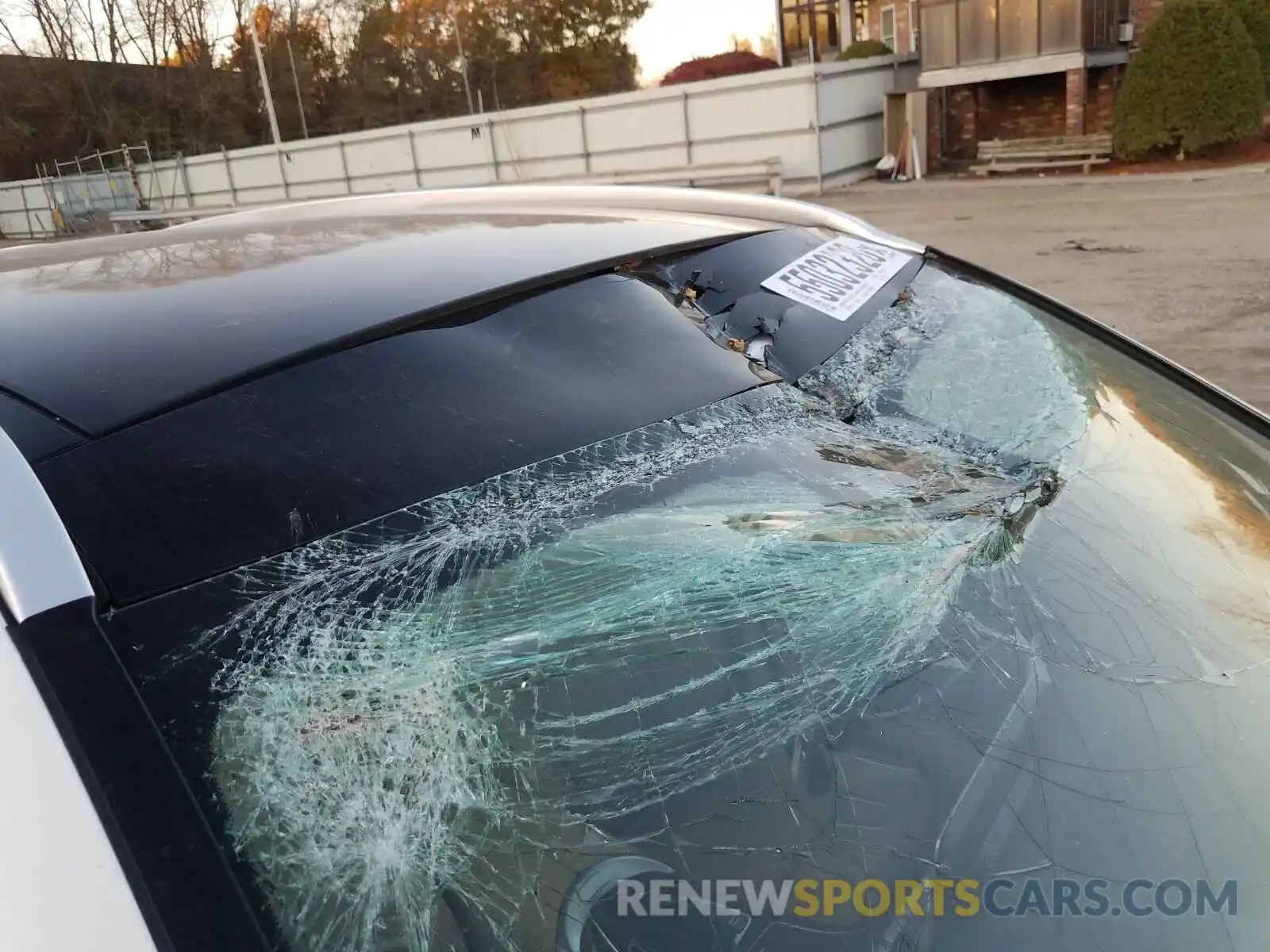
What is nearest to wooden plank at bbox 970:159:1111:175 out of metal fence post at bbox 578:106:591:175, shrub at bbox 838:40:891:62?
shrub at bbox 838:40:891:62

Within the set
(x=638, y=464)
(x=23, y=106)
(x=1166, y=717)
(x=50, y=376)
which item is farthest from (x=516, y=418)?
(x=23, y=106)

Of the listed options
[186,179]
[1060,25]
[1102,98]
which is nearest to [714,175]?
[1060,25]

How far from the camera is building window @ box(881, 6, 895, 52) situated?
25.2m

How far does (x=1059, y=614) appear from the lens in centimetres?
111

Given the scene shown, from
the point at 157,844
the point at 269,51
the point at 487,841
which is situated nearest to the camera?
the point at 157,844

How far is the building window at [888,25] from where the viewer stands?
992 inches

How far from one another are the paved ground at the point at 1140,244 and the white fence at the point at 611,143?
169cm

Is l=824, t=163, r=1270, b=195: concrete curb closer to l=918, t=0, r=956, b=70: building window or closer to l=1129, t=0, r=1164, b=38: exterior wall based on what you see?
l=918, t=0, r=956, b=70: building window

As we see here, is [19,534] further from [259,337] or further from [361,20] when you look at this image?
[361,20]

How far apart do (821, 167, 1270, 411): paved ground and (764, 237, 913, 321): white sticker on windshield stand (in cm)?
418

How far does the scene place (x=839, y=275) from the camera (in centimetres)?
179

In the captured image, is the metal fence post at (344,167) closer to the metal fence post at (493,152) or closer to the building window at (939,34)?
the metal fence post at (493,152)

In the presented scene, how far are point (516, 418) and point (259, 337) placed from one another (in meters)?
0.31

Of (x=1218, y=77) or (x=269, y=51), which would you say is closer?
(x=1218, y=77)
